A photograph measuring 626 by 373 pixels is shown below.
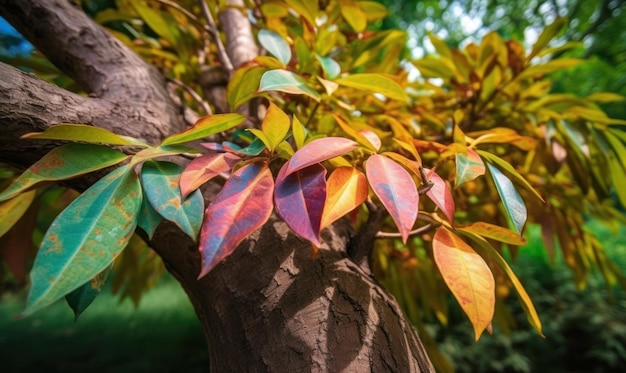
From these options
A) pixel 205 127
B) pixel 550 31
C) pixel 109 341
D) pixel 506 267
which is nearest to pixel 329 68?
pixel 205 127

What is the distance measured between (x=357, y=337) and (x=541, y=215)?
1.57 ft

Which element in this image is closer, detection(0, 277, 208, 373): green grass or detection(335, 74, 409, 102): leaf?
detection(335, 74, 409, 102): leaf

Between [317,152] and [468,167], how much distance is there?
145 millimetres

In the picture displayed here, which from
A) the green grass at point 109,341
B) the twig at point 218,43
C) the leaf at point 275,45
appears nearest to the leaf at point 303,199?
the leaf at point 275,45

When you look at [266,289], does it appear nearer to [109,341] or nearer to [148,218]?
[148,218]

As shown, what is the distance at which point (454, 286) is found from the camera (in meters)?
0.27

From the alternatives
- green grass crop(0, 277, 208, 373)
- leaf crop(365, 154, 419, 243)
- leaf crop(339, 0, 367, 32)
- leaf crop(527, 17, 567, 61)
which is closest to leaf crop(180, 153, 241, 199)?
leaf crop(365, 154, 419, 243)

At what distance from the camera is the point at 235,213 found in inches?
9.8

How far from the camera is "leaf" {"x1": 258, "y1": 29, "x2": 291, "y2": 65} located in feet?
1.44

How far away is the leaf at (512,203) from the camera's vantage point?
293 millimetres

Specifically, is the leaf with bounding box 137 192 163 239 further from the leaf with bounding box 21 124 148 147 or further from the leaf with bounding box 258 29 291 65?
the leaf with bounding box 258 29 291 65

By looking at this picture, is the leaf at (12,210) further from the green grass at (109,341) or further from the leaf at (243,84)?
the green grass at (109,341)

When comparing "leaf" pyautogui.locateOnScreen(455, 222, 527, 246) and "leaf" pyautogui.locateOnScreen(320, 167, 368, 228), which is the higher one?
"leaf" pyautogui.locateOnScreen(320, 167, 368, 228)

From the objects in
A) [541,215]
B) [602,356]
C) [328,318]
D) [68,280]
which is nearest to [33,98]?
[68,280]
